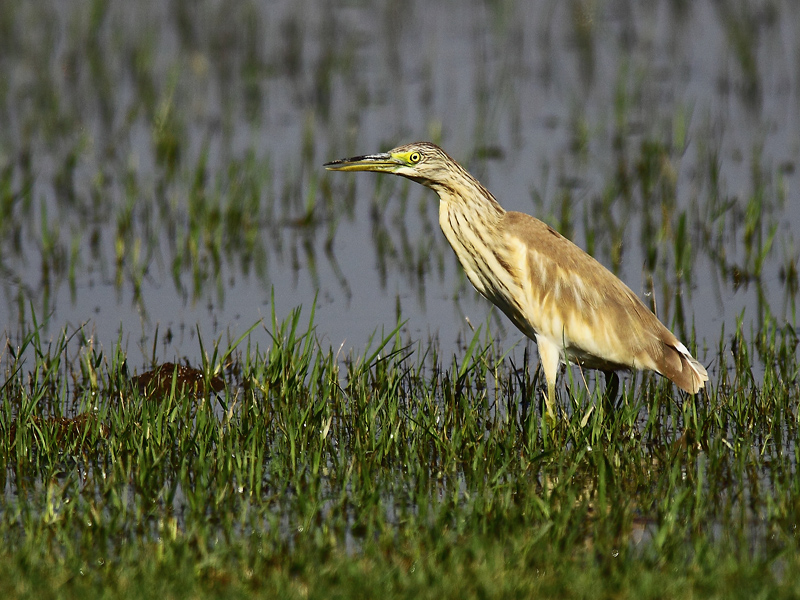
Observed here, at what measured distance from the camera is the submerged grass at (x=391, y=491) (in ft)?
12.8

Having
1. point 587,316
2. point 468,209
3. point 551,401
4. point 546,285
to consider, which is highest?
point 468,209

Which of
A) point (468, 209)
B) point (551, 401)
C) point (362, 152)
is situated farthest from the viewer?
point (362, 152)

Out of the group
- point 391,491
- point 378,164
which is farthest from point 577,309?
point 391,491

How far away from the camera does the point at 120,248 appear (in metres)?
8.48

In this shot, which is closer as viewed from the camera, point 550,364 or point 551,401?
point 551,401

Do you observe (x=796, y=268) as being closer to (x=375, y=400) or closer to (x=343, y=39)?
(x=375, y=400)

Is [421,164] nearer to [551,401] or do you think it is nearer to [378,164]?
[378,164]

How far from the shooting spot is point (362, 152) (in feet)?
34.3

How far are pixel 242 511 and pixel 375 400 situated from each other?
1228 mm

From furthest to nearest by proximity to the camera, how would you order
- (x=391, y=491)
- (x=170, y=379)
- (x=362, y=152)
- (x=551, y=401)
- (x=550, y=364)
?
1. (x=362, y=152)
2. (x=170, y=379)
3. (x=550, y=364)
4. (x=551, y=401)
5. (x=391, y=491)

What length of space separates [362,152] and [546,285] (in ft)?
15.7

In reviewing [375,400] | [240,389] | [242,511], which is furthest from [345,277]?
[242,511]

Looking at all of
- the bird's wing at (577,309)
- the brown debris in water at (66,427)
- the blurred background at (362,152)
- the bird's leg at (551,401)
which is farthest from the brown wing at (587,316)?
the brown debris in water at (66,427)

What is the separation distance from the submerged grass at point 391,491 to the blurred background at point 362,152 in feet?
2.62
